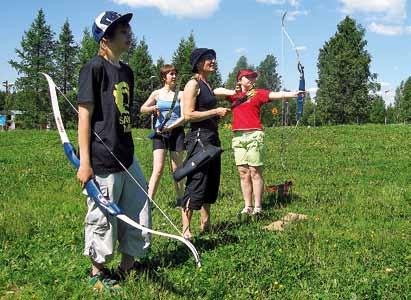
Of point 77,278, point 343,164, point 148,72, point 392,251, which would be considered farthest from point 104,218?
point 148,72

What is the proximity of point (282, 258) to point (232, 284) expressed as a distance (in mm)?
779

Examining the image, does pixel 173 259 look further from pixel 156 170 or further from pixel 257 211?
pixel 156 170

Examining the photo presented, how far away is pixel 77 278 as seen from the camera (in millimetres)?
4770

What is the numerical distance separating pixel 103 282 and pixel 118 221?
51 centimetres

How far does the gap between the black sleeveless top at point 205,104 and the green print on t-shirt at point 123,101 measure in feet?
4.66

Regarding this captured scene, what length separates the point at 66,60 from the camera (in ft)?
222

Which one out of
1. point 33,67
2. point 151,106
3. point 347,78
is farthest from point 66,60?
point 151,106

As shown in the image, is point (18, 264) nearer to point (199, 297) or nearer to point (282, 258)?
point (199, 297)

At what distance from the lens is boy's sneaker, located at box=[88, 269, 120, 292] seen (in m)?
4.37

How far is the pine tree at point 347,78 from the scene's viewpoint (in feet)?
187

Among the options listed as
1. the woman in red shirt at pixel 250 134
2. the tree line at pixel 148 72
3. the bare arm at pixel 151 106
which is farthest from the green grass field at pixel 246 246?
the tree line at pixel 148 72

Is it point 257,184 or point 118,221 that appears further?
point 257,184

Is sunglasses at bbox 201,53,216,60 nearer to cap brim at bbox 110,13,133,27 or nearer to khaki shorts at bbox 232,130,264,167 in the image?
cap brim at bbox 110,13,133,27

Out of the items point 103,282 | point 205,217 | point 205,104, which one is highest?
point 205,104
